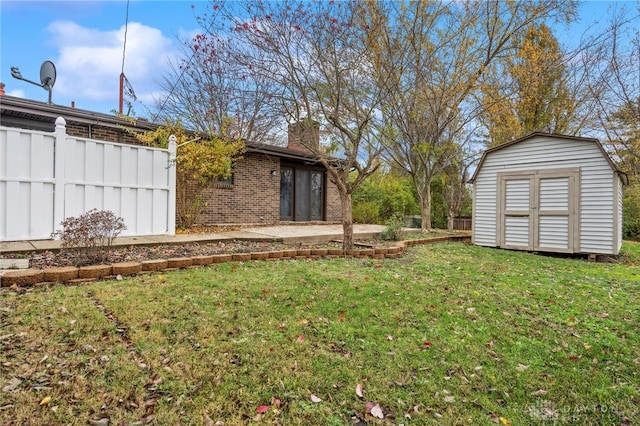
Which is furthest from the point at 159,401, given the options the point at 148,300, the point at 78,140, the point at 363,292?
the point at 78,140

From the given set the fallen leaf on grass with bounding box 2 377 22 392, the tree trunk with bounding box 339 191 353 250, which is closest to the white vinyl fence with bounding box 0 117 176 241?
the tree trunk with bounding box 339 191 353 250

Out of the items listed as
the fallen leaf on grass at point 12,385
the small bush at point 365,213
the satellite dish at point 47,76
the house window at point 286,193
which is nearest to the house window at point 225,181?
the house window at point 286,193

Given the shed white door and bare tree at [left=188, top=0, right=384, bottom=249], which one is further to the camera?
the shed white door

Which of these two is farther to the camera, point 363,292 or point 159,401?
point 363,292

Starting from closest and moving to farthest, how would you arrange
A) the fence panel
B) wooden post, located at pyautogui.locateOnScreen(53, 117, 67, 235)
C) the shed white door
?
the fence panel < wooden post, located at pyautogui.locateOnScreen(53, 117, 67, 235) < the shed white door

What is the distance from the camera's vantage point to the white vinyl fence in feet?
16.2

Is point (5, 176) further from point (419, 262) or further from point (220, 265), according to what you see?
point (419, 262)

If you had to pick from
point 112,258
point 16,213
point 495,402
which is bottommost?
point 495,402

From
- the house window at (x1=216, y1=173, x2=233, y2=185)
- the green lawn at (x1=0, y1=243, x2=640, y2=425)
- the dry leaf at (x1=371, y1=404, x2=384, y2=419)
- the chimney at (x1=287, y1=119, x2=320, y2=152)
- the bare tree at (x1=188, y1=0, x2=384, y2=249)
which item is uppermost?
the bare tree at (x1=188, y1=0, x2=384, y2=249)

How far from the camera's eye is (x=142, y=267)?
13.9 ft

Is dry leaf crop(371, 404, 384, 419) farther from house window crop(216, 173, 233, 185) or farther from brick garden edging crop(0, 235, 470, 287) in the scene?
house window crop(216, 173, 233, 185)

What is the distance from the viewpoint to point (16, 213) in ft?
16.2

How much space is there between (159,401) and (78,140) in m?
5.22

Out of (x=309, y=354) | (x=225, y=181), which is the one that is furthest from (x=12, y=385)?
(x=225, y=181)
